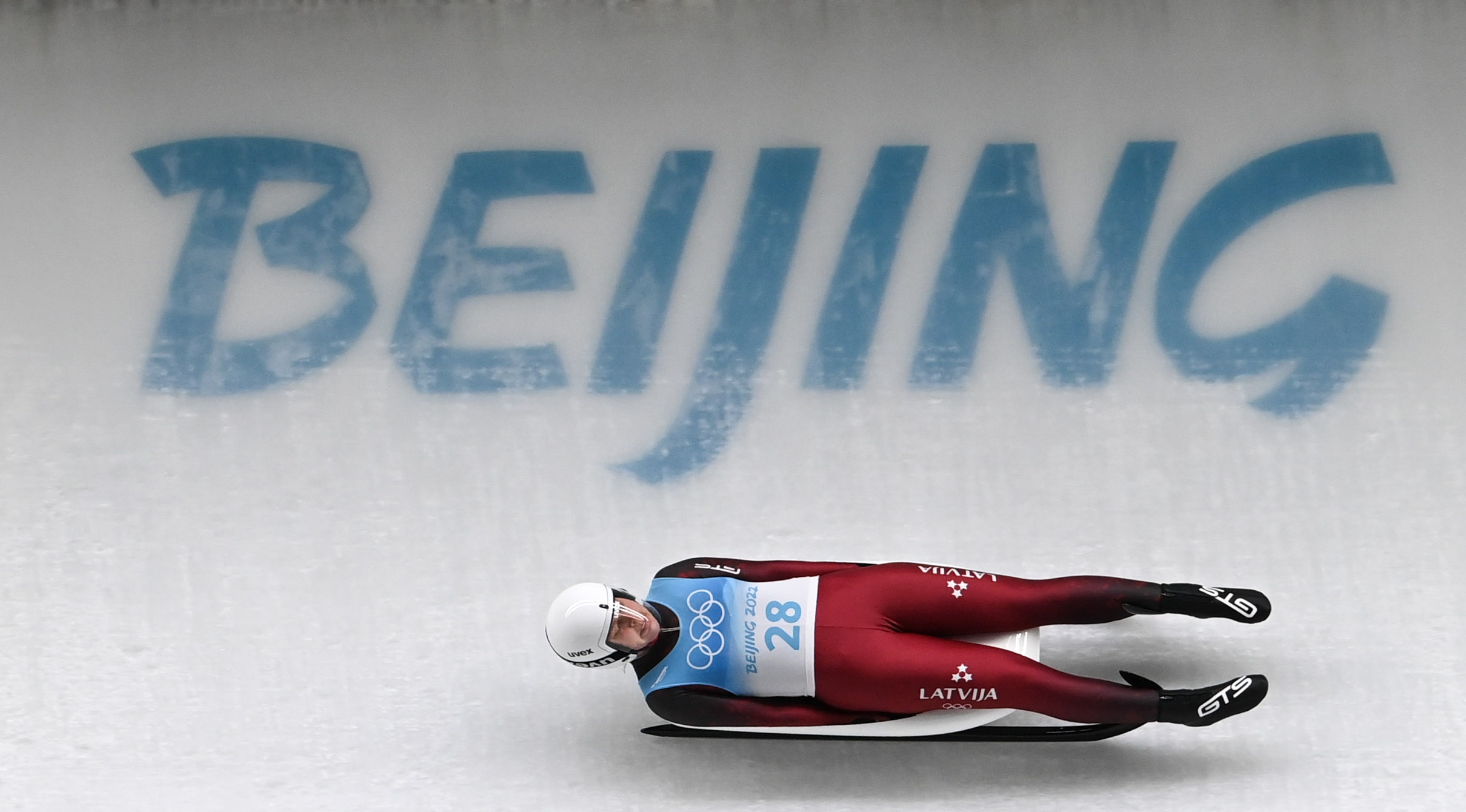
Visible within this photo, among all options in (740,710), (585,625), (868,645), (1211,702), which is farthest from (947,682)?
(585,625)

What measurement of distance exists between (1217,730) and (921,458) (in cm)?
104

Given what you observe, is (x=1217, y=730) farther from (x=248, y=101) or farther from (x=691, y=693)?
(x=248, y=101)

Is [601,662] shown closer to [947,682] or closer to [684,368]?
[947,682]

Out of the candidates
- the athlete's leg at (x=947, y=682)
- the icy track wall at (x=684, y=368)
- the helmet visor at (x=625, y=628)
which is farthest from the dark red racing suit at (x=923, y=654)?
the icy track wall at (x=684, y=368)

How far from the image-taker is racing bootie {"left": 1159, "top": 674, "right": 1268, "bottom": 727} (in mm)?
3162

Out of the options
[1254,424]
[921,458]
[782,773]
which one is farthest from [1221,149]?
[782,773]

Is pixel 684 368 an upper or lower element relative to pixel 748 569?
upper

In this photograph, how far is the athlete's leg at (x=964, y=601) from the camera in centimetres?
321

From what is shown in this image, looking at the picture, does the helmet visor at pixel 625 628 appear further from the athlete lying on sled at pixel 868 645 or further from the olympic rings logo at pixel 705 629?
the olympic rings logo at pixel 705 629

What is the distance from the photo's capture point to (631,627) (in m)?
3.11

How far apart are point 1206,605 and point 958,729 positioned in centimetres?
68

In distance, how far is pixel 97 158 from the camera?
13.7 ft

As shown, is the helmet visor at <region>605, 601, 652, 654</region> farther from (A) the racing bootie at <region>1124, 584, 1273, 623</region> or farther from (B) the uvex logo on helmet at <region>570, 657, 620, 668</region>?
(A) the racing bootie at <region>1124, 584, 1273, 623</region>

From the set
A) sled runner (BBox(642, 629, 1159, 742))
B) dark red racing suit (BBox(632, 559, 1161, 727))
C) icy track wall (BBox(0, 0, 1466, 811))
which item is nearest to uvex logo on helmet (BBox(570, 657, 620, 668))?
dark red racing suit (BBox(632, 559, 1161, 727))
